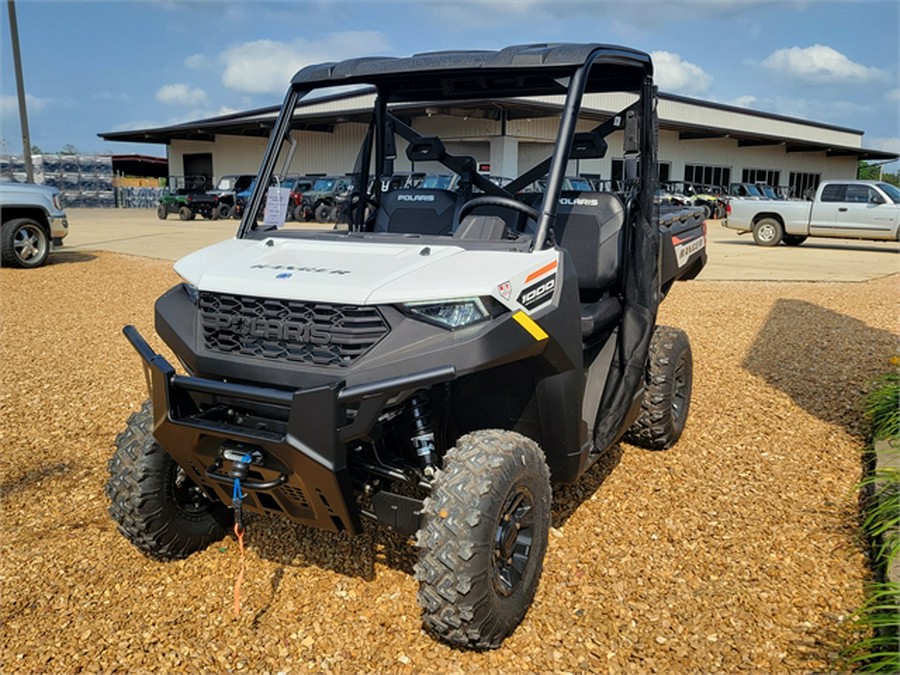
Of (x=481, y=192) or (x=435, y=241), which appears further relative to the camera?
(x=481, y=192)

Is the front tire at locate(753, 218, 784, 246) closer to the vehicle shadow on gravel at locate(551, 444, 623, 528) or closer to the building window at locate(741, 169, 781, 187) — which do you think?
the vehicle shadow on gravel at locate(551, 444, 623, 528)

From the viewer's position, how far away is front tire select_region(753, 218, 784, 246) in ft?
63.8

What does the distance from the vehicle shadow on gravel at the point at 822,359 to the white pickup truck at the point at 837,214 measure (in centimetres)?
1033

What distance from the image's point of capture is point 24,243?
42.2 feet

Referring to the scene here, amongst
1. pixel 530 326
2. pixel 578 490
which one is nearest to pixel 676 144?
pixel 578 490

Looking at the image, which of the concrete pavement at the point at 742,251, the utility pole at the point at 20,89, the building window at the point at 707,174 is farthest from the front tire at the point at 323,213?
the building window at the point at 707,174

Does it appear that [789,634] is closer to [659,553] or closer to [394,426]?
[659,553]

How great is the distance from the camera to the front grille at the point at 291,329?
2.62m

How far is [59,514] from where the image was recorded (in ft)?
12.6

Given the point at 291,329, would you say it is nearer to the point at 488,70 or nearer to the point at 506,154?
the point at 488,70

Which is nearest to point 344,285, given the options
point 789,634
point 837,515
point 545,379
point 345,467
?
point 345,467

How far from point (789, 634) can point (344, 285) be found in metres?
2.02

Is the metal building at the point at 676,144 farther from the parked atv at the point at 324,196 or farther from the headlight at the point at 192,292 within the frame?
the headlight at the point at 192,292

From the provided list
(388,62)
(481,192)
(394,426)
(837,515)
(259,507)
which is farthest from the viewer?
(481,192)
